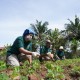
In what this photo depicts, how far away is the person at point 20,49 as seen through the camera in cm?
860

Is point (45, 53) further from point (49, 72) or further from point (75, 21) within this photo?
point (75, 21)

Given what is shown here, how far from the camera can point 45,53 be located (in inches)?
440

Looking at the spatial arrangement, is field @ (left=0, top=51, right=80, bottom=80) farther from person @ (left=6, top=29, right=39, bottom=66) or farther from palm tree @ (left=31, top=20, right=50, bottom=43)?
palm tree @ (left=31, top=20, right=50, bottom=43)

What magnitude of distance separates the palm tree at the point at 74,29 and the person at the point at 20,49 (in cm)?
3884

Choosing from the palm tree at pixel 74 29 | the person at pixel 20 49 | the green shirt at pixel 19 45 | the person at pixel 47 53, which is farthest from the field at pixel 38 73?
the palm tree at pixel 74 29

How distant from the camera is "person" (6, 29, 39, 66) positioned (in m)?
8.60

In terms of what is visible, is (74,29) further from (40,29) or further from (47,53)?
(47,53)

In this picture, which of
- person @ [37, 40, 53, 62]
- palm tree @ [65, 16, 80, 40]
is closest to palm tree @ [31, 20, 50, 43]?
palm tree @ [65, 16, 80, 40]

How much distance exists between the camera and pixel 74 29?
157 ft

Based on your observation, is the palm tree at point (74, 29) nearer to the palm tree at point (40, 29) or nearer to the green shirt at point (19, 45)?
the palm tree at point (40, 29)

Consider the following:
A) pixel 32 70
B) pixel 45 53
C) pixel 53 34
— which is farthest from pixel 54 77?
pixel 53 34

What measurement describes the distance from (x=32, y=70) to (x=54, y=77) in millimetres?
648

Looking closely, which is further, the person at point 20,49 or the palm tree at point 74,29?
the palm tree at point 74,29

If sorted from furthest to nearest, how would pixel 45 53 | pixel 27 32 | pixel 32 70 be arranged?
pixel 45 53
pixel 27 32
pixel 32 70
